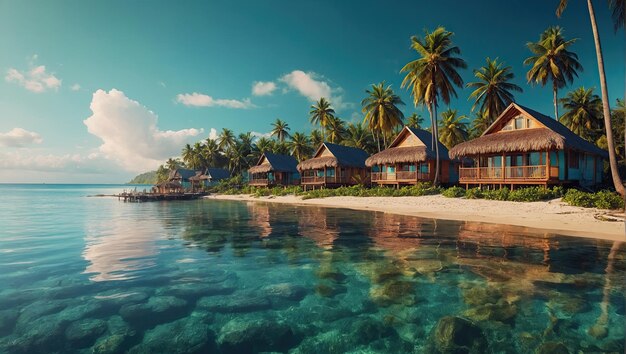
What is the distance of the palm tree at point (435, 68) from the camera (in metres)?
28.6

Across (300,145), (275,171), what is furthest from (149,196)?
(300,145)

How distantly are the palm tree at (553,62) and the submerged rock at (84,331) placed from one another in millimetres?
38738

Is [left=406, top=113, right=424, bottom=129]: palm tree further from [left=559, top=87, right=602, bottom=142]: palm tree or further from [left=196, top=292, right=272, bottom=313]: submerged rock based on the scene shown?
[left=196, top=292, right=272, bottom=313]: submerged rock

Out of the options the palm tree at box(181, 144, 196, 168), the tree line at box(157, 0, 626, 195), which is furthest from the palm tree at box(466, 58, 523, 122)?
the palm tree at box(181, 144, 196, 168)

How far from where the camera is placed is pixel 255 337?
524 centimetres

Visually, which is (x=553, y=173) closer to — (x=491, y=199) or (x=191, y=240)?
(x=491, y=199)

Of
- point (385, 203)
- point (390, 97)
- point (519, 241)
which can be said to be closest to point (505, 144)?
point (385, 203)

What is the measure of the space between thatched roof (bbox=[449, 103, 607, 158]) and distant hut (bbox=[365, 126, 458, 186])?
4.75 meters

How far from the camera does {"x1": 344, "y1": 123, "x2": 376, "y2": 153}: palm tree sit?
51.9m

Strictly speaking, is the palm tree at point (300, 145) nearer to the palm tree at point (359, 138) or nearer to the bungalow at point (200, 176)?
the palm tree at point (359, 138)

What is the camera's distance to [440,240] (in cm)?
1252

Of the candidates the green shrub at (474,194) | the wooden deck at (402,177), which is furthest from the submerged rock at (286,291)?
the wooden deck at (402,177)

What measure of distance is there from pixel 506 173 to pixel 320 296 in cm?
2121

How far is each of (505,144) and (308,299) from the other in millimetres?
21323
